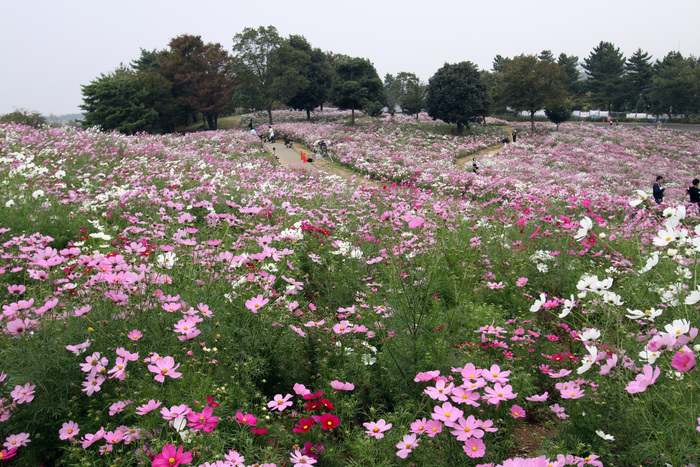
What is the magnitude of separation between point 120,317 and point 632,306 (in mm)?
4121

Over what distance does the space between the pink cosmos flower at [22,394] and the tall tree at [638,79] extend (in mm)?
64086

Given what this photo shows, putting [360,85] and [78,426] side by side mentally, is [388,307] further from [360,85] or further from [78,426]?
[360,85]

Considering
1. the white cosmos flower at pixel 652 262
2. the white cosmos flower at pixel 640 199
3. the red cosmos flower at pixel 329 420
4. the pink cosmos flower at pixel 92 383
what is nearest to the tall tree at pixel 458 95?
the white cosmos flower at pixel 640 199

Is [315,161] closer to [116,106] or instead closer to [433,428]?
[433,428]

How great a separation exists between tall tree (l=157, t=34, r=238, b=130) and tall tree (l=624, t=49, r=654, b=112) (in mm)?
49032

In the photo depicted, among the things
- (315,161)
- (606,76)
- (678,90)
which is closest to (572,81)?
(606,76)

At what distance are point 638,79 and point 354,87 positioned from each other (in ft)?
144

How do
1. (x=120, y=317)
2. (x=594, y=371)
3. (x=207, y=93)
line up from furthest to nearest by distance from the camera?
(x=207, y=93) < (x=594, y=371) < (x=120, y=317)

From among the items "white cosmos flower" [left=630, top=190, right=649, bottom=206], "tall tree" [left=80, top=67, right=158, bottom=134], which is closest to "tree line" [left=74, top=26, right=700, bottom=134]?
"tall tree" [left=80, top=67, right=158, bottom=134]

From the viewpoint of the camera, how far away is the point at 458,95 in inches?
1149

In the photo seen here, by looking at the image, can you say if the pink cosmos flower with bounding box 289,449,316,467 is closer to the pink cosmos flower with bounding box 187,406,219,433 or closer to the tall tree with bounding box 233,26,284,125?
the pink cosmos flower with bounding box 187,406,219,433

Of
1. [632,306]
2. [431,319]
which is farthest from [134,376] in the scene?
[632,306]

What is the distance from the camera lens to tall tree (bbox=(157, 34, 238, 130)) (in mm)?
33656

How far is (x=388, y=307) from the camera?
305 cm
